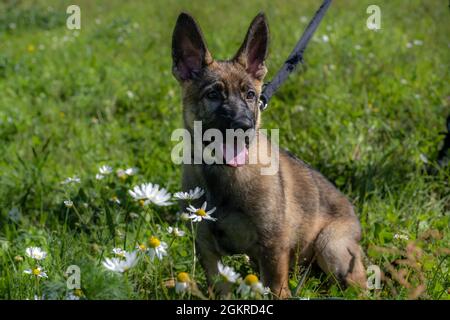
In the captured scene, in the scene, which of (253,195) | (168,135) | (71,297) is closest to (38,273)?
(71,297)

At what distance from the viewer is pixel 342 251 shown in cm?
328

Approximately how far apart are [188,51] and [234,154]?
684mm

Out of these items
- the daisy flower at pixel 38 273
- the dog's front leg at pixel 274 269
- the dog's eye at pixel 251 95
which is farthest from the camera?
the dog's eye at pixel 251 95

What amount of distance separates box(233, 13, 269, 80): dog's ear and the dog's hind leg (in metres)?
0.99

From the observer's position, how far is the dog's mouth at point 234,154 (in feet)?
10.7

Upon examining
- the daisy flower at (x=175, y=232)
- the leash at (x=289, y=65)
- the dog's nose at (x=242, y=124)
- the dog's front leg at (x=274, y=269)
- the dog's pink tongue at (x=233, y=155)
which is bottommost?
the dog's front leg at (x=274, y=269)

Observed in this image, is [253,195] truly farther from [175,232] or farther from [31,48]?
[31,48]

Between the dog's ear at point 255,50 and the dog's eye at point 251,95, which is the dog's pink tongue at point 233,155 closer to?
the dog's eye at point 251,95

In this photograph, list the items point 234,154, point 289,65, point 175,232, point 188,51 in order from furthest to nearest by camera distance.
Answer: point 289,65 → point 188,51 → point 234,154 → point 175,232

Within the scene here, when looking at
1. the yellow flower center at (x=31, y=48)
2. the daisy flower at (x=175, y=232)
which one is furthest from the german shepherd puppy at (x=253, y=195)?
the yellow flower center at (x=31, y=48)

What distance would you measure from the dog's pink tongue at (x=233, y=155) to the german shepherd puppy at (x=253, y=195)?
0.03m
